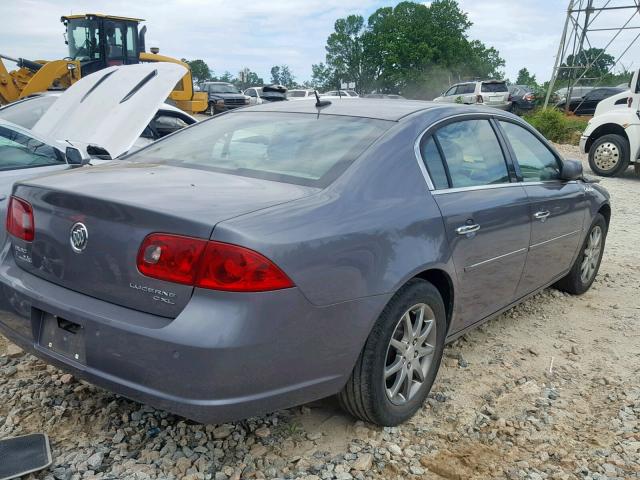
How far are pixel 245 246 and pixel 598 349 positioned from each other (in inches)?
113

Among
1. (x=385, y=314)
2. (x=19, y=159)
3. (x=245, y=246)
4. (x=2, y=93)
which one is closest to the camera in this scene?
(x=245, y=246)

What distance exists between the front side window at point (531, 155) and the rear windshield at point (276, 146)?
1.26m

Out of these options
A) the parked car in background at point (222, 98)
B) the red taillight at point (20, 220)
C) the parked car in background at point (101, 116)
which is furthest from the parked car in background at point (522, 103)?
the red taillight at point (20, 220)

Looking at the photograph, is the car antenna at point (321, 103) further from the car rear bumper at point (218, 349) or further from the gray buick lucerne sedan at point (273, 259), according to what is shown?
the car rear bumper at point (218, 349)

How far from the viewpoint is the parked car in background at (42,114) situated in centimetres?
711

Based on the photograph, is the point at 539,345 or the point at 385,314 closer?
the point at 385,314

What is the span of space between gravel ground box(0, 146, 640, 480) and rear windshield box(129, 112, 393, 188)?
1.18 meters

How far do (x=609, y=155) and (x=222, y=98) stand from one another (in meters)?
21.8

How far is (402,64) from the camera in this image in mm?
70250

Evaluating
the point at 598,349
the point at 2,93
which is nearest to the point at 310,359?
the point at 598,349

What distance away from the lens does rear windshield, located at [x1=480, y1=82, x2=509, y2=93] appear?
2844 centimetres

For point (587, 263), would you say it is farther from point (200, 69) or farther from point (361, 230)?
point (200, 69)

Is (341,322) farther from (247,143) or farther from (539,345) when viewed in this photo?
(539,345)

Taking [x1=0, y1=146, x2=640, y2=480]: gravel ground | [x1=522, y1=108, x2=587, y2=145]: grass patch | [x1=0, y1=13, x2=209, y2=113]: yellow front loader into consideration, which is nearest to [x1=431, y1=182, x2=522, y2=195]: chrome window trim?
[x1=0, y1=146, x2=640, y2=480]: gravel ground
